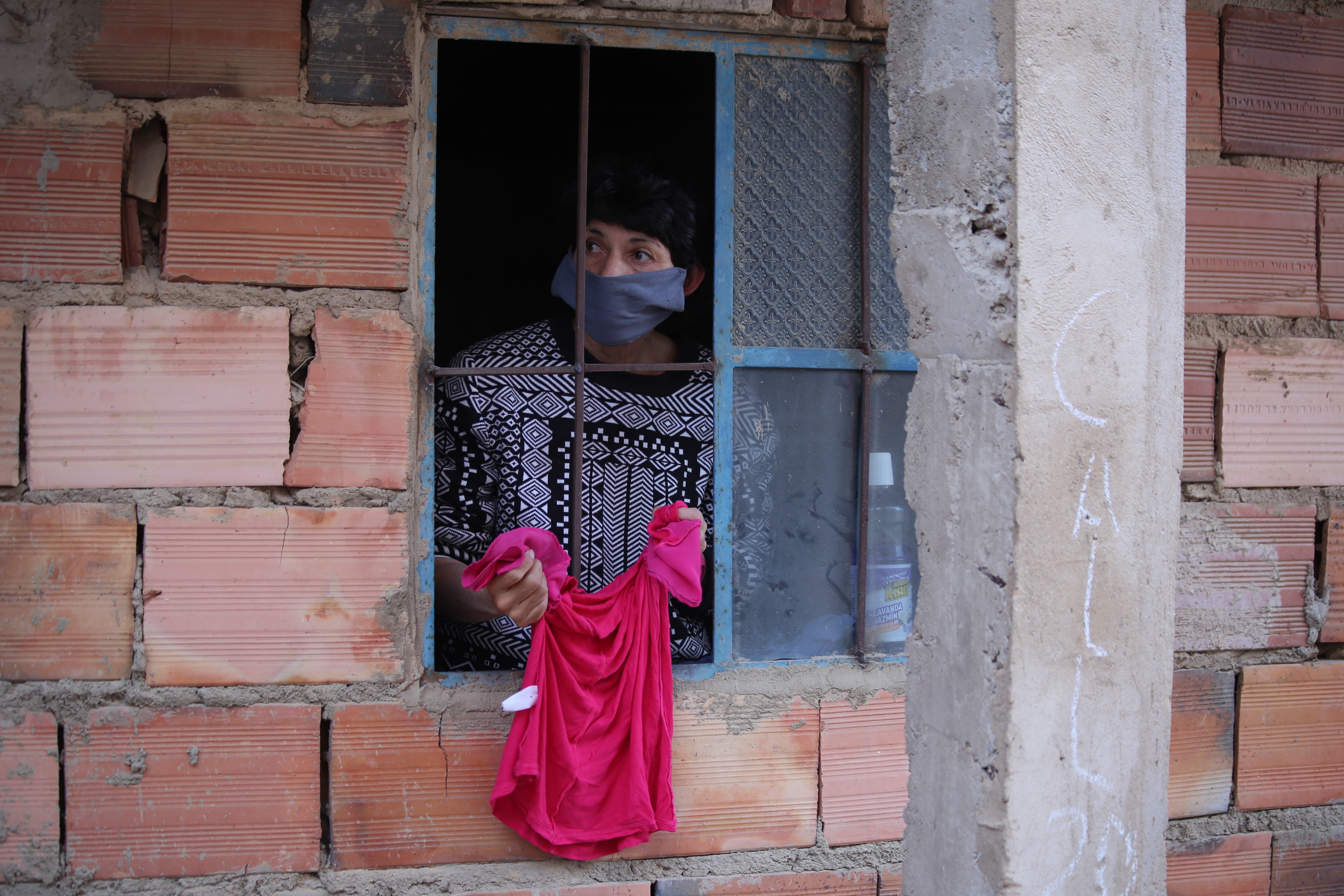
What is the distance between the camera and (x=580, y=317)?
6.29 feet

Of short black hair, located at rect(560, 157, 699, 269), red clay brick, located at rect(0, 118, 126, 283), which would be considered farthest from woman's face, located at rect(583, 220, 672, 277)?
red clay brick, located at rect(0, 118, 126, 283)

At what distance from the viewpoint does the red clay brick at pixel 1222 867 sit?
6.97 ft

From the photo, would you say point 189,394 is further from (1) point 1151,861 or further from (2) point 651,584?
(1) point 1151,861

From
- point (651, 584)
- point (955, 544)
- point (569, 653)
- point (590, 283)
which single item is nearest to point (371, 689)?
point (569, 653)

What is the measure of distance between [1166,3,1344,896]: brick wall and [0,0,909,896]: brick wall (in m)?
1.58

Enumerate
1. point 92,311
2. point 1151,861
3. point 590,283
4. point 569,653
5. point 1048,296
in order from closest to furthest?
1. point 1048,296
2. point 1151,861
3. point 92,311
4. point 569,653
5. point 590,283

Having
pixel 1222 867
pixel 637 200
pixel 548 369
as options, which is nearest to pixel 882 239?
pixel 637 200

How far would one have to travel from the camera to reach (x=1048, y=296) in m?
1.36

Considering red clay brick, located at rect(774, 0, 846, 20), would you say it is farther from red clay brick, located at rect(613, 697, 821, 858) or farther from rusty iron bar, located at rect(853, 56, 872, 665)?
red clay brick, located at rect(613, 697, 821, 858)

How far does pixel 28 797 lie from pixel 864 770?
1.81 meters

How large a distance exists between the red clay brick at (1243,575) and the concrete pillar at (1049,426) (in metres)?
0.78

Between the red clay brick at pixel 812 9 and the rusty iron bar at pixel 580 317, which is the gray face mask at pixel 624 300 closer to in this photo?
the rusty iron bar at pixel 580 317

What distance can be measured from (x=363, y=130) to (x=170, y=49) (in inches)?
16.5

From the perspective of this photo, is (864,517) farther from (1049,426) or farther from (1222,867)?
(1222,867)
